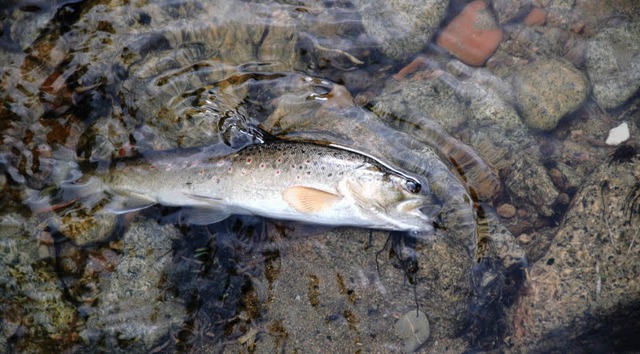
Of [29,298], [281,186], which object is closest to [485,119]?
[281,186]

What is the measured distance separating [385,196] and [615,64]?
11.2 ft

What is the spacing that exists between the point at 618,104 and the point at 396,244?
3236 mm

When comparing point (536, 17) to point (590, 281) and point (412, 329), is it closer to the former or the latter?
point (590, 281)

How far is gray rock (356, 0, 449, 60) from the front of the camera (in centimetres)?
475

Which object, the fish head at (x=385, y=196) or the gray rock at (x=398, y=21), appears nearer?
the fish head at (x=385, y=196)

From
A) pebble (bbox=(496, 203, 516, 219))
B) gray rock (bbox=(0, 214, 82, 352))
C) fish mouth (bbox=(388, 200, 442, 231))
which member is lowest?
gray rock (bbox=(0, 214, 82, 352))

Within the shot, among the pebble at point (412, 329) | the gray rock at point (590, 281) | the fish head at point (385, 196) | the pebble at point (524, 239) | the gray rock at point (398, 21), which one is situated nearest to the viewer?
the fish head at point (385, 196)

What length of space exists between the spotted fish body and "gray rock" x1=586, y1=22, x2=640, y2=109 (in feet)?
9.20

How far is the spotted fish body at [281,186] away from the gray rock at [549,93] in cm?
193

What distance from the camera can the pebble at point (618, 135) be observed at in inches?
193

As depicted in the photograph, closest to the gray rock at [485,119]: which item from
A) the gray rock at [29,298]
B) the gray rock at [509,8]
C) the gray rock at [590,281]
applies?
the gray rock at [590,281]

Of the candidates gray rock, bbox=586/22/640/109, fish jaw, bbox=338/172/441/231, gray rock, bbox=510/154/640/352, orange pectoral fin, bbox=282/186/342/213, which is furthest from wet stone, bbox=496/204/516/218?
orange pectoral fin, bbox=282/186/342/213

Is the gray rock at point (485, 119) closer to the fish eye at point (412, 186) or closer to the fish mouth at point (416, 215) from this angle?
the fish mouth at point (416, 215)

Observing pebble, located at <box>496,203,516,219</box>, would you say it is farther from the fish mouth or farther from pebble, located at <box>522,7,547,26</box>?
pebble, located at <box>522,7,547,26</box>
